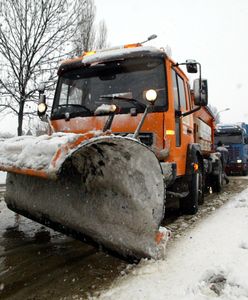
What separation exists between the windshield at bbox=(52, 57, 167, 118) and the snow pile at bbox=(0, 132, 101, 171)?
1.41 m

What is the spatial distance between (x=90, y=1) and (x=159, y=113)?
13.7m

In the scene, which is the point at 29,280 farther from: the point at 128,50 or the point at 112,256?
the point at 128,50

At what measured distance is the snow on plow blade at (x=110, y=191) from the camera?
305 cm

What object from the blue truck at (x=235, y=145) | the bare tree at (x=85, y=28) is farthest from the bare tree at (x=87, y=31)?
the blue truck at (x=235, y=145)

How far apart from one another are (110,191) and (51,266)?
90 cm

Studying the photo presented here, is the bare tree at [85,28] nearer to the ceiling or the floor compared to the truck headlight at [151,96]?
nearer to the ceiling

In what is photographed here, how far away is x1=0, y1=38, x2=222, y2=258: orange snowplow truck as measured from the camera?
3.07 metres

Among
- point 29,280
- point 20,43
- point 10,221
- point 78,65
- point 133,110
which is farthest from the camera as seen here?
point 20,43

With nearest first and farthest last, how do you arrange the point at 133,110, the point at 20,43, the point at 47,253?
the point at 47,253, the point at 133,110, the point at 20,43

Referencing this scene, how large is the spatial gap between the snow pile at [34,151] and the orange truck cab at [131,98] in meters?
1.16

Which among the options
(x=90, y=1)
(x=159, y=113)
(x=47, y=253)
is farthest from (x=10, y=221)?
(x=90, y=1)

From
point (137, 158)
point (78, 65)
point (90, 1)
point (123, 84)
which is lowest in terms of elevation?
point (137, 158)

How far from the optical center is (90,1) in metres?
16.3

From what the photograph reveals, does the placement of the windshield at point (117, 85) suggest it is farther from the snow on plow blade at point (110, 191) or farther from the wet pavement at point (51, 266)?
the wet pavement at point (51, 266)
